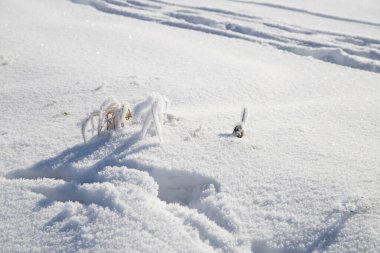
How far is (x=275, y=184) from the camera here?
5.59 ft

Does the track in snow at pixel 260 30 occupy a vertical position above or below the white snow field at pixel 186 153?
above

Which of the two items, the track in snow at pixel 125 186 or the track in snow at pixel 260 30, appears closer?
the track in snow at pixel 125 186

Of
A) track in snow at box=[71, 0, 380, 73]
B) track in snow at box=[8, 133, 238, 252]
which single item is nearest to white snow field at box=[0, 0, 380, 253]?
track in snow at box=[8, 133, 238, 252]

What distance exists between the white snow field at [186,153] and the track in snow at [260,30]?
36 centimetres

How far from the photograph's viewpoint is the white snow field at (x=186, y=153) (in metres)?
1.49

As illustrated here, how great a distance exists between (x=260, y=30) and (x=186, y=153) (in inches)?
143

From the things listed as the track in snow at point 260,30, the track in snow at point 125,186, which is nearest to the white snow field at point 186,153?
the track in snow at point 125,186

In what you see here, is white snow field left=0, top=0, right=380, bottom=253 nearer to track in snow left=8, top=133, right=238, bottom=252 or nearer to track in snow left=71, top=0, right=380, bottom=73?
track in snow left=8, top=133, right=238, bottom=252

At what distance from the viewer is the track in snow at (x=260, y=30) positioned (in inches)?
174

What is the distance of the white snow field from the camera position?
1487mm

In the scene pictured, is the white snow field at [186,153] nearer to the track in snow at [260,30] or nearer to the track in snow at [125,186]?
the track in snow at [125,186]

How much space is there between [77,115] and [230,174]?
1.09 metres

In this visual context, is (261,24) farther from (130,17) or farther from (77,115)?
(77,115)

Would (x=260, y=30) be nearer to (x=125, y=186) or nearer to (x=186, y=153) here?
(x=186, y=153)
